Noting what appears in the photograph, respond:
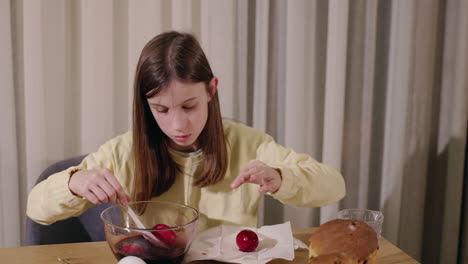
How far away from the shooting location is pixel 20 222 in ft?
5.16

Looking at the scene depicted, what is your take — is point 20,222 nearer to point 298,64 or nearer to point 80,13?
point 80,13

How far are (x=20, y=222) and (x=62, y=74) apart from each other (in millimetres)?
498

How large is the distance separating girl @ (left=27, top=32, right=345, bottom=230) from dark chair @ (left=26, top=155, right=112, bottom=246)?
3.1 inches

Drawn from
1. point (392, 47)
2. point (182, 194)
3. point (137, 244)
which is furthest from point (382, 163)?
point (137, 244)

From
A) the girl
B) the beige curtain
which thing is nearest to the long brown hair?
the girl

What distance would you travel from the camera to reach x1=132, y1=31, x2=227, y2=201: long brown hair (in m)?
1.13

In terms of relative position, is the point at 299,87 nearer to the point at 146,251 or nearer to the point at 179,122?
the point at 179,122

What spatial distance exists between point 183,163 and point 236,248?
0.39m

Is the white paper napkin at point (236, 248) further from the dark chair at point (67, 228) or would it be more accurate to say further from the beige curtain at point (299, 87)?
the beige curtain at point (299, 87)

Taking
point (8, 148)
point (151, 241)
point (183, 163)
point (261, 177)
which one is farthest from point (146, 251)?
point (8, 148)

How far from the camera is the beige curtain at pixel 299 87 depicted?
59.8 inches

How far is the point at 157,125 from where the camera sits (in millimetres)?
1294

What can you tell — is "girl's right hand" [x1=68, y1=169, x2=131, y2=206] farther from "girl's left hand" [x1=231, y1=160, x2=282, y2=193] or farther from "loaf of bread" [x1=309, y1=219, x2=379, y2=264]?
"loaf of bread" [x1=309, y1=219, x2=379, y2=264]

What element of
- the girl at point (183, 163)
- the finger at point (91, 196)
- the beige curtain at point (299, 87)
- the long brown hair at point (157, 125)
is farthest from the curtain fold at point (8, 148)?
the finger at point (91, 196)
